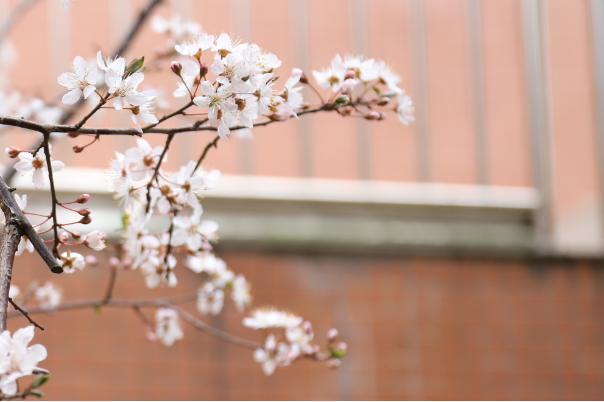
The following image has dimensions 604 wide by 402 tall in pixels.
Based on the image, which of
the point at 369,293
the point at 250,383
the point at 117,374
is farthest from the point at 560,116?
the point at 117,374

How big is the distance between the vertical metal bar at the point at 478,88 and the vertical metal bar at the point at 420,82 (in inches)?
8.7

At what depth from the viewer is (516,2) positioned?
291 cm

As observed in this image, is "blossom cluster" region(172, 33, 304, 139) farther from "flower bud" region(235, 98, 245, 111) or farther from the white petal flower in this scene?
the white petal flower

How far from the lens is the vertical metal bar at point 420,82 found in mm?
2799

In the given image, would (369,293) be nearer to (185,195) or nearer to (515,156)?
(515,156)

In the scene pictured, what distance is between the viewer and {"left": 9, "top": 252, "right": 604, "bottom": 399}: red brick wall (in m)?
2.29

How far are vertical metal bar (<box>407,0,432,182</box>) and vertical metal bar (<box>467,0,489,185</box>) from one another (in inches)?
8.7

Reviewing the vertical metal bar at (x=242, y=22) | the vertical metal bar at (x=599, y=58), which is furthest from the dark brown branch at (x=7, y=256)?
the vertical metal bar at (x=599, y=58)

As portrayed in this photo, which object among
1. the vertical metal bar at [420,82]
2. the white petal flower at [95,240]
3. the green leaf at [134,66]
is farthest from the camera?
the vertical metal bar at [420,82]

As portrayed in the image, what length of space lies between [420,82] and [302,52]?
1.76 ft

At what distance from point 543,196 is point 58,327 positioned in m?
2.03

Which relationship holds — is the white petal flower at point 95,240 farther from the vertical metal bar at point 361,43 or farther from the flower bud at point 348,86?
the vertical metal bar at point 361,43

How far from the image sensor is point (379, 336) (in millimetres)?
2498

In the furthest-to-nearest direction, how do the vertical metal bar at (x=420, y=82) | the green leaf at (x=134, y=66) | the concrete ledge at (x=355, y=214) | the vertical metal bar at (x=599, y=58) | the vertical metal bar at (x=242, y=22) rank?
the vertical metal bar at (x=599, y=58) < the vertical metal bar at (x=420, y=82) < the vertical metal bar at (x=242, y=22) < the concrete ledge at (x=355, y=214) < the green leaf at (x=134, y=66)
